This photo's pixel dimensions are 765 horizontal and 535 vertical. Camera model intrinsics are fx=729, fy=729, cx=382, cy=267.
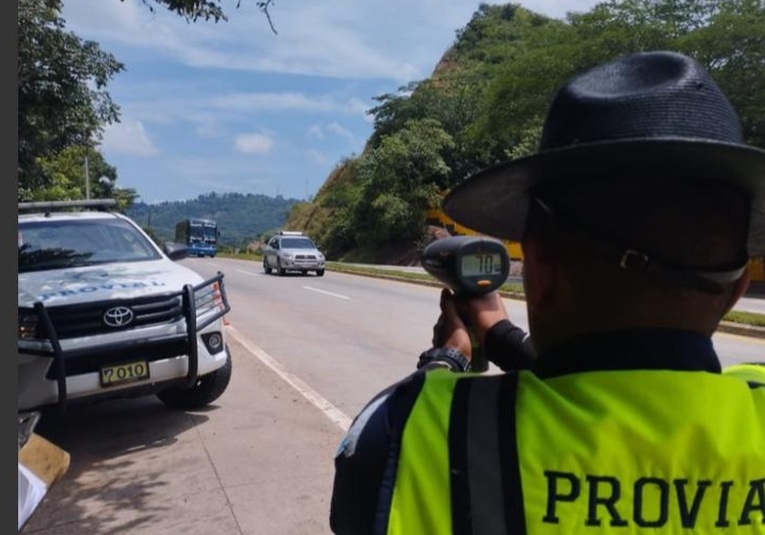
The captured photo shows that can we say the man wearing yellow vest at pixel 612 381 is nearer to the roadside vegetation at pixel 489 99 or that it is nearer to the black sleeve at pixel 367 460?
the black sleeve at pixel 367 460

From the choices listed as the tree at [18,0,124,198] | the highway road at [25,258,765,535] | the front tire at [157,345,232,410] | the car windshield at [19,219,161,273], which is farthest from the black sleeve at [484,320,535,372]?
the tree at [18,0,124,198]

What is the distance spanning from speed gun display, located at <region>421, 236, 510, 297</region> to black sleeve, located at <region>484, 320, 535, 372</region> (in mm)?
90

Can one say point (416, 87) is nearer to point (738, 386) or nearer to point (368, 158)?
point (368, 158)

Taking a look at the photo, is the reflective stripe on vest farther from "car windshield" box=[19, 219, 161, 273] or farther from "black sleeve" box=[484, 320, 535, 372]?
"car windshield" box=[19, 219, 161, 273]

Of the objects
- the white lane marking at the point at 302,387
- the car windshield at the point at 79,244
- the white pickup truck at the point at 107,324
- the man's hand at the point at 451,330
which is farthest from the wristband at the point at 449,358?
the car windshield at the point at 79,244

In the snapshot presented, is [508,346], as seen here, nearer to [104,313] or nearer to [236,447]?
[236,447]

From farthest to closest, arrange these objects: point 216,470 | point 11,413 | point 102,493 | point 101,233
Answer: point 101,233 < point 216,470 < point 102,493 < point 11,413

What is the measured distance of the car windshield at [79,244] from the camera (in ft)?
19.2

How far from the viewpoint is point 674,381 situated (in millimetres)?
1042

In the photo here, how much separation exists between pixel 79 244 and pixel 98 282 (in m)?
1.13

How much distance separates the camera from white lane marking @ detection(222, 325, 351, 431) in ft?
19.0

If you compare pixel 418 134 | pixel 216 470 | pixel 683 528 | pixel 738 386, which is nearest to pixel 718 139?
pixel 738 386

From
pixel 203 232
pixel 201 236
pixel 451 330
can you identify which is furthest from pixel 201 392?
pixel 203 232

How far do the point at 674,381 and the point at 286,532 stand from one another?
3.05 metres
